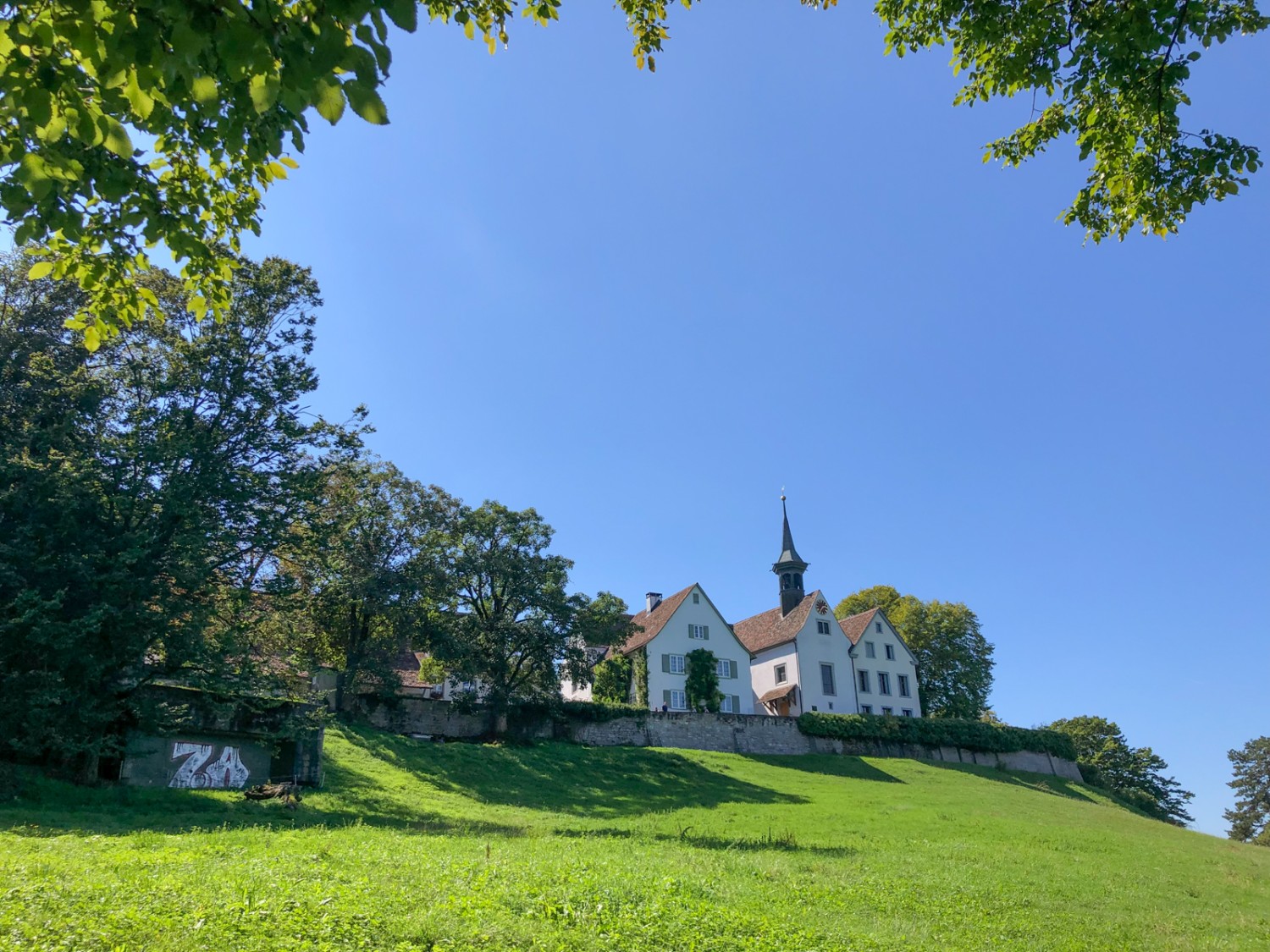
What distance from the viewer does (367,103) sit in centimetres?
337

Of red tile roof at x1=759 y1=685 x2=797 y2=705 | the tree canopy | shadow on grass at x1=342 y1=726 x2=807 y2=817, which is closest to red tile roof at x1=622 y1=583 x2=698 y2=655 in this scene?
red tile roof at x1=759 y1=685 x2=797 y2=705

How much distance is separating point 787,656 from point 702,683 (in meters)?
9.61

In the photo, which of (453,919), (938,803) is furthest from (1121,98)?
(938,803)

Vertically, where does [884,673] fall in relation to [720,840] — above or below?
above

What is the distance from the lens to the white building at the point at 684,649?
46.2m

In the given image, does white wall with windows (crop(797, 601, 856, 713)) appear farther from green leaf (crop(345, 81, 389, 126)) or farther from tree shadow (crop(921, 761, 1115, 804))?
green leaf (crop(345, 81, 389, 126))

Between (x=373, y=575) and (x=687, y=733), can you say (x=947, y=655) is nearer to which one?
(x=687, y=733)

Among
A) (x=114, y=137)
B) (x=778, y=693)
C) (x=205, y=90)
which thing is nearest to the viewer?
(x=205, y=90)

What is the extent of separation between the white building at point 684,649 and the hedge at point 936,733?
6.34m

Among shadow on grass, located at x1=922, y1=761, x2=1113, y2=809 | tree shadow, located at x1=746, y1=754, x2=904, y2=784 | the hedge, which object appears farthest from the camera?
the hedge

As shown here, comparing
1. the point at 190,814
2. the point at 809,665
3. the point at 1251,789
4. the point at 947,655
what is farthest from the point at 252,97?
the point at 1251,789

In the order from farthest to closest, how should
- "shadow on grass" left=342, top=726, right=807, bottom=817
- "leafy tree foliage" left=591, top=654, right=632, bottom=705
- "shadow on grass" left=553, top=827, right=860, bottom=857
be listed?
"leafy tree foliage" left=591, top=654, right=632, bottom=705, "shadow on grass" left=342, top=726, right=807, bottom=817, "shadow on grass" left=553, top=827, right=860, bottom=857

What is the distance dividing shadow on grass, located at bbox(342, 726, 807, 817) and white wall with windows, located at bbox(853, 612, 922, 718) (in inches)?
886

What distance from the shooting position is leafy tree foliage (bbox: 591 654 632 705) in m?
45.9
